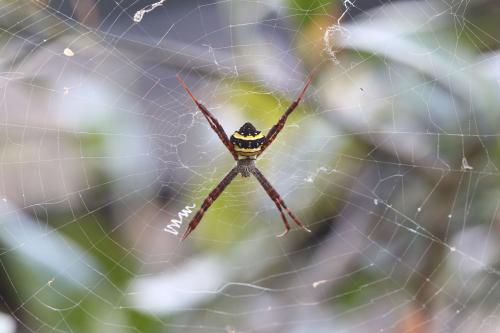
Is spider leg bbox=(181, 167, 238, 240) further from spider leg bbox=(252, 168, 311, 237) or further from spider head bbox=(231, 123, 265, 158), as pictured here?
spider head bbox=(231, 123, 265, 158)

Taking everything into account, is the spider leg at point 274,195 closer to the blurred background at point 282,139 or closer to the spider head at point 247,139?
the blurred background at point 282,139

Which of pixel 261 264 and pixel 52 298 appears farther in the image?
pixel 261 264

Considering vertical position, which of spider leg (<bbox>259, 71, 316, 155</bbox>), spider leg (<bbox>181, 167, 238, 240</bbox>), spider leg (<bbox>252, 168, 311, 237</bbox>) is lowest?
spider leg (<bbox>252, 168, 311, 237</bbox>)

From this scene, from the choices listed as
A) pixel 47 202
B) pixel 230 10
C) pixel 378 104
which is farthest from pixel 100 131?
pixel 378 104

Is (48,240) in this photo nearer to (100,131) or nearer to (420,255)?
(100,131)

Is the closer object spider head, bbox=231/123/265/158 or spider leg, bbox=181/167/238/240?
spider head, bbox=231/123/265/158

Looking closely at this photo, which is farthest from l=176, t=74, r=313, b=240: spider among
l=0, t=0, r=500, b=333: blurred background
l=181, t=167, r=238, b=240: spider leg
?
l=0, t=0, r=500, b=333: blurred background
